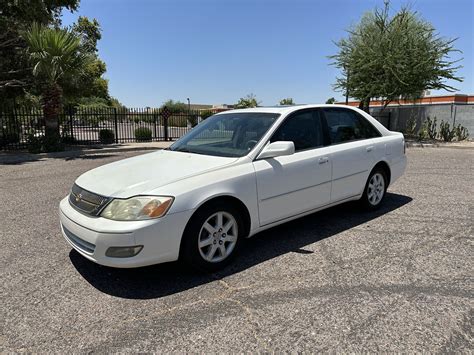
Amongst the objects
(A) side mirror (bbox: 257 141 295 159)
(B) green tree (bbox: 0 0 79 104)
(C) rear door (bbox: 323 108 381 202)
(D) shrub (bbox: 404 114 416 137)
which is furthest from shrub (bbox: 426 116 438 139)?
(A) side mirror (bbox: 257 141 295 159)

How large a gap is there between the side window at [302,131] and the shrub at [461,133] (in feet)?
59.7

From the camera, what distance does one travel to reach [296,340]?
2527 mm

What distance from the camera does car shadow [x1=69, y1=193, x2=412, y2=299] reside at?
329 cm

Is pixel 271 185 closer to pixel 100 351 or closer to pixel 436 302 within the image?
pixel 436 302

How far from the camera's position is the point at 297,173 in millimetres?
4059

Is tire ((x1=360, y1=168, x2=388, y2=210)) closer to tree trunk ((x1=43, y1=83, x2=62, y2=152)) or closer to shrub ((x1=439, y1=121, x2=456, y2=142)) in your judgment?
tree trunk ((x1=43, y1=83, x2=62, y2=152))

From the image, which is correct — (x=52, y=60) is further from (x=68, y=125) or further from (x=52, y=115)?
(x=68, y=125)

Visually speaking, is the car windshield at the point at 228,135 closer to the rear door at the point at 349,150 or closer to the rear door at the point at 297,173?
the rear door at the point at 297,173

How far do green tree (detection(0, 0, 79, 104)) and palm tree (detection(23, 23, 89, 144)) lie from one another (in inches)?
52.5

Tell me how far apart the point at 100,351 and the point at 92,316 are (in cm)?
47

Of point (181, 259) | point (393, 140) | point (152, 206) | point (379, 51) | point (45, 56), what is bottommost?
point (181, 259)

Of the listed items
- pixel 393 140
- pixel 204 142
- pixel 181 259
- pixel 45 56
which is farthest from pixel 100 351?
pixel 45 56

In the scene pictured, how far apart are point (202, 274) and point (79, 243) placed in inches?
45.6

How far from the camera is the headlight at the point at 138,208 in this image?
302 cm
